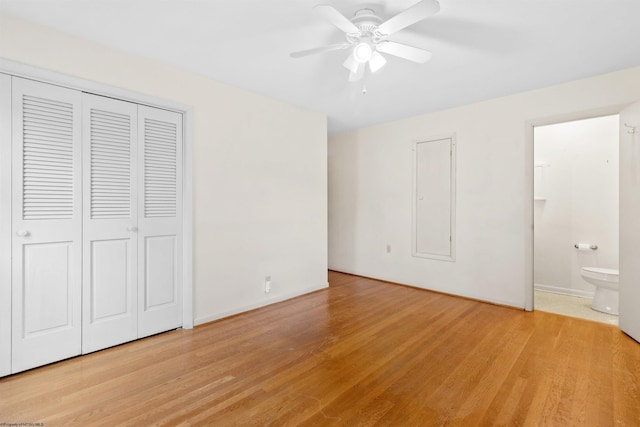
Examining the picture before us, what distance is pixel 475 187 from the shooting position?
3.88 metres

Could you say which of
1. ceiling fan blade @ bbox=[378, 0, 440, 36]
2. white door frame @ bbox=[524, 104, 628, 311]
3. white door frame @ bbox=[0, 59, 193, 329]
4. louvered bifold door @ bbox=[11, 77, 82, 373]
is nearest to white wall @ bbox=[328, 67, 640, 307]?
white door frame @ bbox=[524, 104, 628, 311]

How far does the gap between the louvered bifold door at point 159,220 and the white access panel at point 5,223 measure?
81cm

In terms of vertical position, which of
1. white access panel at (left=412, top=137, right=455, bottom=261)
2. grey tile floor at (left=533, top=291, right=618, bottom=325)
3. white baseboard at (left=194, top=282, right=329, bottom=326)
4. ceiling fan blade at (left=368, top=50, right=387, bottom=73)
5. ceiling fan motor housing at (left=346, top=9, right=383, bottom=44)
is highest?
ceiling fan motor housing at (left=346, top=9, right=383, bottom=44)

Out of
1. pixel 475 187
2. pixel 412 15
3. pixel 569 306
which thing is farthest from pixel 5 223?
pixel 569 306

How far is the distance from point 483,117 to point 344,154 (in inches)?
88.7

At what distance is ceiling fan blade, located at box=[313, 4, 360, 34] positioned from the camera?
1.69 metres

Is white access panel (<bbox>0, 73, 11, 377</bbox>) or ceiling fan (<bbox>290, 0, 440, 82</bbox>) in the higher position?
ceiling fan (<bbox>290, 0, 440, 82</bbox>)

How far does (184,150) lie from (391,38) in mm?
2122

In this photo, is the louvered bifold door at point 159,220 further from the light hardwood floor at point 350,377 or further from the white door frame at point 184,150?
the light hardwood floor at point 350,377

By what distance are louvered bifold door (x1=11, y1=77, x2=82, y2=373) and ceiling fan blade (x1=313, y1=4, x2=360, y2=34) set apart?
2027 millimetres

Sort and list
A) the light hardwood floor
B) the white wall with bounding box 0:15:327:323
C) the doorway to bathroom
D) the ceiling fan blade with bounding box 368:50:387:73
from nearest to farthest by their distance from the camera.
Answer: the light hardwood floor → the ceiling fan blade with bounding box 368:50:387:73 → the white wall with bounding box 0:15:327:323 → the doorway to bathroom

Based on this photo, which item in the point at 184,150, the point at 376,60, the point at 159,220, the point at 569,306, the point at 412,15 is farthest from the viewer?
the point at 569,306

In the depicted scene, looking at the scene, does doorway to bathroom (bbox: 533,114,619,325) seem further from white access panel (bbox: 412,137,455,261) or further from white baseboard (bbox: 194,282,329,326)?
white baseboard (bbox: 194,282,329,326)

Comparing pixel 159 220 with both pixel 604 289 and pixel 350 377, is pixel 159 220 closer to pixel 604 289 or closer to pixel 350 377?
pixel 350 377
